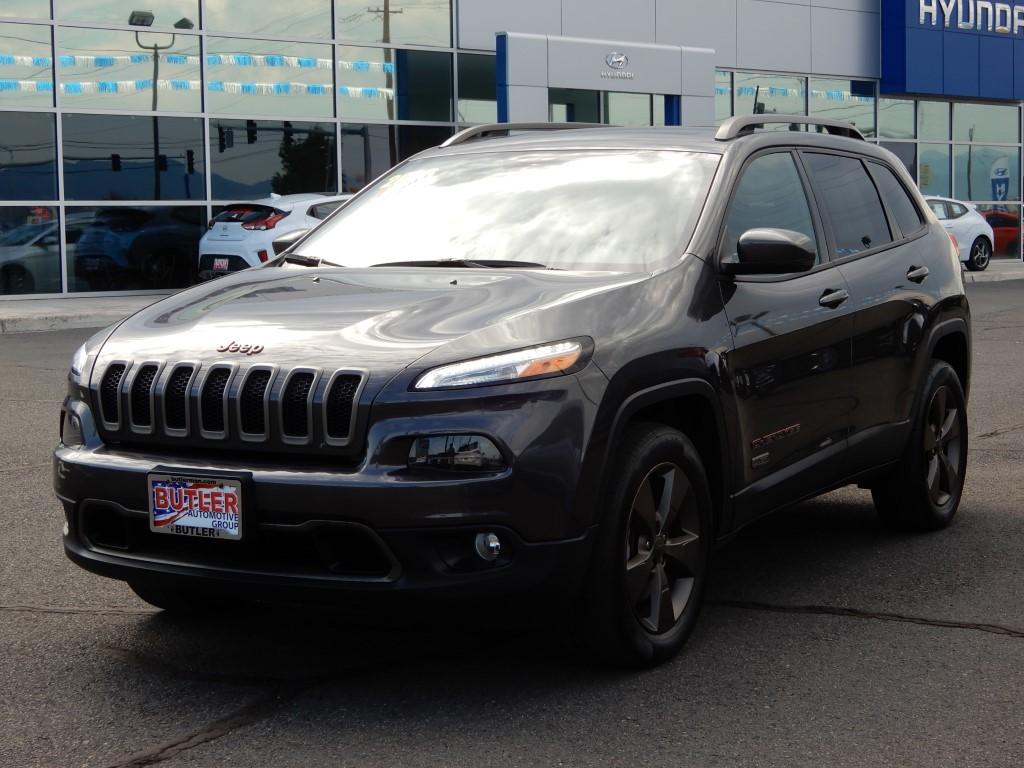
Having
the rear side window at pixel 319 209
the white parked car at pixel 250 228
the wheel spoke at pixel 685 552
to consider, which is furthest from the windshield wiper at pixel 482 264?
the rear side window at pixel 319 209

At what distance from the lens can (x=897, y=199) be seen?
6.60 metres

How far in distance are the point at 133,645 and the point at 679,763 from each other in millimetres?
1982

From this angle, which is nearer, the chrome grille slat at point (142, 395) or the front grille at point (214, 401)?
the front grille at point (214, 401)

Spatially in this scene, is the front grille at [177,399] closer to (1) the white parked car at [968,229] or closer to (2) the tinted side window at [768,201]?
(2) the tinted side window at [768,201]

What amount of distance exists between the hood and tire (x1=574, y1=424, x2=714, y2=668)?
0.49 metres

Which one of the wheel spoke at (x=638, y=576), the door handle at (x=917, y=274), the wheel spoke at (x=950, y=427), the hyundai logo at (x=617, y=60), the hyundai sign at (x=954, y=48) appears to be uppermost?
the hyundai sign at (x=954, y=48)

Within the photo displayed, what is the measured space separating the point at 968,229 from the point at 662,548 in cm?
2726

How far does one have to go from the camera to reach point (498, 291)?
4.62 metres

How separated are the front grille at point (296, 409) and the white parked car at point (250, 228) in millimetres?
16777

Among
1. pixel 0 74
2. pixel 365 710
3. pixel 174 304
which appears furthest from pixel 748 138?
pixel 0 74

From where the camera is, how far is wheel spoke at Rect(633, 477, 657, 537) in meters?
4.46

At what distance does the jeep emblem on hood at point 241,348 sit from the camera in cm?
425

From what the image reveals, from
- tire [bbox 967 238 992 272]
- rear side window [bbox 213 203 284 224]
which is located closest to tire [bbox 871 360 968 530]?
rear side window [bbox 213 203 284 224]

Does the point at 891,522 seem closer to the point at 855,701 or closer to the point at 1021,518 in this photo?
the point at 1021,518
